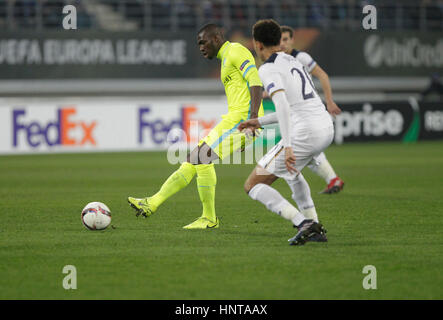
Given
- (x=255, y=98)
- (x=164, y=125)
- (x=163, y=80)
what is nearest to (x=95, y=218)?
(x=255, y=98)

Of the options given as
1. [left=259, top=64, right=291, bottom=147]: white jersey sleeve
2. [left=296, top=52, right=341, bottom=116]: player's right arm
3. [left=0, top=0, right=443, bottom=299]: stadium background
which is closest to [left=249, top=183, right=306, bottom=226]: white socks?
[left=259, top=64, right=291, bottom=147]: white jersey sleeve

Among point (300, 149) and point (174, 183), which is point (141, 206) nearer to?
point (174, 183)

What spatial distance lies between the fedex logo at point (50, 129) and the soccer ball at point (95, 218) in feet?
42.1

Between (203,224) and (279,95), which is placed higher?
(279,95)

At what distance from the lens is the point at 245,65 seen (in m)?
8.24

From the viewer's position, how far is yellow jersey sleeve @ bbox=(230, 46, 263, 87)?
26.8ft

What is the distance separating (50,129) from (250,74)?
13.7 meters

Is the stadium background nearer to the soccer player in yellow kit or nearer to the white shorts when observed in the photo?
the soccer player in yellow kit

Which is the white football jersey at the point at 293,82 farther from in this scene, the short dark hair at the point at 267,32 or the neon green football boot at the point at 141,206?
the neon green football boot at the point at 141,206

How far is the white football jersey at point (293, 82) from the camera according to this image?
22.5ft

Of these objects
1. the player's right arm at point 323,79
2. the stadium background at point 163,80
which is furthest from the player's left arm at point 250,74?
the stadium background at point 163,80

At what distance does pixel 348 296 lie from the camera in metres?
5.30

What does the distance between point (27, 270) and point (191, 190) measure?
727cm
